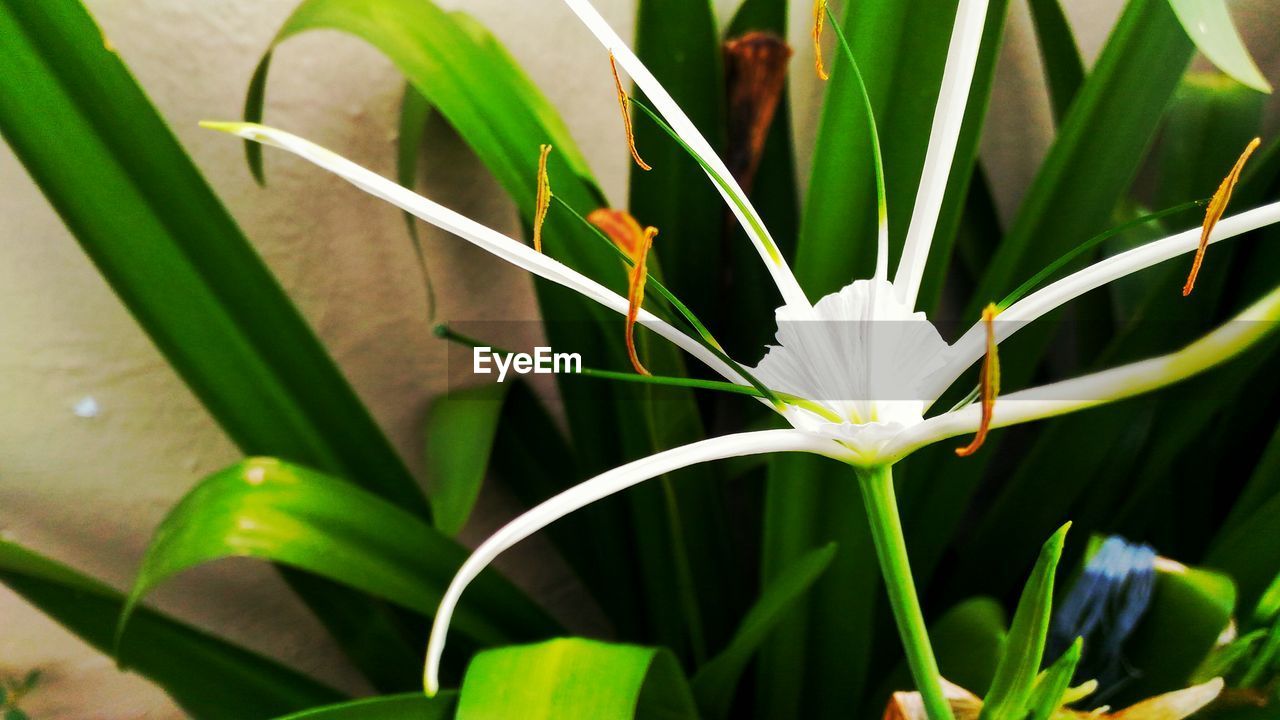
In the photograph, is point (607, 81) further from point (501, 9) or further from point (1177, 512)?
point (1177, 512)

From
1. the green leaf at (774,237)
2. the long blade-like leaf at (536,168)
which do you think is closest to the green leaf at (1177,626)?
the long blade-like leaf at (536,168)

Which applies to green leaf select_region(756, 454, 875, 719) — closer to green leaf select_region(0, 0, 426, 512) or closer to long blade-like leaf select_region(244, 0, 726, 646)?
long blade-like leaf select_region(244, 0, 726, 646)

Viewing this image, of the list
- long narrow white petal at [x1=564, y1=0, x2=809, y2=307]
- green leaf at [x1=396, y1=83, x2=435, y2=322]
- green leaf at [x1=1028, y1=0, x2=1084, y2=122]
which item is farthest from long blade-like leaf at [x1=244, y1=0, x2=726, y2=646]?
green leaf at [x1=1028, y1=0, x2=1084, y2=122]

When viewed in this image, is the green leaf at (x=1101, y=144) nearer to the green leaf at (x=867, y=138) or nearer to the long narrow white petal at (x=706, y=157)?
the green leaf at (x=867, y=138)

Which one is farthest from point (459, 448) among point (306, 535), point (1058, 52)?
point (1058, 52)

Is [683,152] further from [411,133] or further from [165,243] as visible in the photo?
[165,243]
